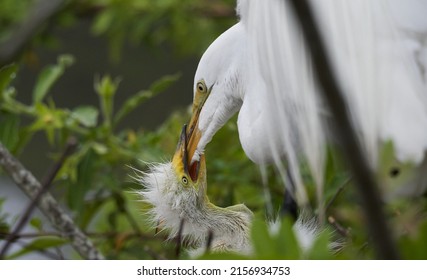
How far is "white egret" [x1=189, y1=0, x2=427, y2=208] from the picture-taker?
66 centimetres

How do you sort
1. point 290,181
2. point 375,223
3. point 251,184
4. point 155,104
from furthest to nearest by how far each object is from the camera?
point 155,104, point 251,184, point 290,181, point 375,223

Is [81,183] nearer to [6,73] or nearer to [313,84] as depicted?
[6,73]

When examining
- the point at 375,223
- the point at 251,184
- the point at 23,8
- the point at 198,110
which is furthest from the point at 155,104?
the point at 375,223

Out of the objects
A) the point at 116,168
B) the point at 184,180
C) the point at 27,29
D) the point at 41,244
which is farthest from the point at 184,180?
the point at 27,29

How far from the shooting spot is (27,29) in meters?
1.52

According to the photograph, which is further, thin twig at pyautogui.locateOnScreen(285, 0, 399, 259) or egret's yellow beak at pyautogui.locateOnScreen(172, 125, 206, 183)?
egret's yellow beak at pyautogui.locateOnScreen(172, 125, 206, 183)

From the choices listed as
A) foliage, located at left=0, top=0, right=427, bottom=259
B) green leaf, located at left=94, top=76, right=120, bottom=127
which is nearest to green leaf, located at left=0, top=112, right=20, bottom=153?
foliage, located at left=0, top=0, right=427, bottom=259

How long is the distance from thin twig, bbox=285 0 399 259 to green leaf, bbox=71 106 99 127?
0.73 metres

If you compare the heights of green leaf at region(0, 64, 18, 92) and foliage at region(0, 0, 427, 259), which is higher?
green leaf at region(0, 64, 18, 92)

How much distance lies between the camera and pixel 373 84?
2.18 feet

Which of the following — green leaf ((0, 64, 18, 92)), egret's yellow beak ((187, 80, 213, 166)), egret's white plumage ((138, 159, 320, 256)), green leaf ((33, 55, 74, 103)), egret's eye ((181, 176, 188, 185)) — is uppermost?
green leaf ((0, 64, 18, 92))

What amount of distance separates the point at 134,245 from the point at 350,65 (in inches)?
17.6

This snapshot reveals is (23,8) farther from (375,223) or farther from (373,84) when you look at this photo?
(375,223)

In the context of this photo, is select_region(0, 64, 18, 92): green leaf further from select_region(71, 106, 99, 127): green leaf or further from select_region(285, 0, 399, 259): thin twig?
select_region(285, 0, 399, 259): thin twig
